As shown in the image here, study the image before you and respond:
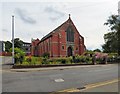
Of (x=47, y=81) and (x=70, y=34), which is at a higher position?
(x=70, y=34)

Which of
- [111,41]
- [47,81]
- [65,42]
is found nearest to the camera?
[47,81]

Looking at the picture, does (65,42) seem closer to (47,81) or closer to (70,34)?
(70,34)

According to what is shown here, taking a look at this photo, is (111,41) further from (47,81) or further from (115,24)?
(47,81)

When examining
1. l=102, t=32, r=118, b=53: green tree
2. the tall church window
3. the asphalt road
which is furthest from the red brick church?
the asphalt road

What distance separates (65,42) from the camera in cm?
7544

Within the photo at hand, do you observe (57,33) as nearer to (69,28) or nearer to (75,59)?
(69,28)

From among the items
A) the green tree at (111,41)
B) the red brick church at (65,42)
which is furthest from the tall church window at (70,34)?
the green tree at (111,41)

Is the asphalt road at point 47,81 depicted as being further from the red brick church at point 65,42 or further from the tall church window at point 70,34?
the tall church window at point 70,34

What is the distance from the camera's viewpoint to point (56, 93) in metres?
11.5

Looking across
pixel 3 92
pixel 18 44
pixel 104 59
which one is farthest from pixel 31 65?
pixel 18 44

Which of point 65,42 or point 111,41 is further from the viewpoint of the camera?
point 65,42

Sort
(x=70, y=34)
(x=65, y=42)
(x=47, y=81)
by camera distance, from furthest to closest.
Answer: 1. (x=70, y=34)
2. (x=65, y=42)
3. (x=47, y=81)

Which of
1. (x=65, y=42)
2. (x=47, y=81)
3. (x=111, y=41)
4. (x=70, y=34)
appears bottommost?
(x=47, y=81)

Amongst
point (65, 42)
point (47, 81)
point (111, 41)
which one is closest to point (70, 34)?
point (65, 42)
